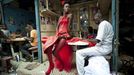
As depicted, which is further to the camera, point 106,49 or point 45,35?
point 45,35

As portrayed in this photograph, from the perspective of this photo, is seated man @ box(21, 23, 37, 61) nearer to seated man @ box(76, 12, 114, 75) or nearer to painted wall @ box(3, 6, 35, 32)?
painted wall @ box(3, 6, 35, 32)

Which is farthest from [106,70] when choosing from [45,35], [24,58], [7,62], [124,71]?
[24,58]

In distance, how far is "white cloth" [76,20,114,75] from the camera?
9.00ft

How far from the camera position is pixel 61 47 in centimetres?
352

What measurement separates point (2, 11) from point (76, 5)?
12.1ft

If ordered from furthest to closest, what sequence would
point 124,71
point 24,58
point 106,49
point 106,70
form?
point 24,58 < point 124,71 < point 106,49 < point 106,70

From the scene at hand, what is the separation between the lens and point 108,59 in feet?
9.85

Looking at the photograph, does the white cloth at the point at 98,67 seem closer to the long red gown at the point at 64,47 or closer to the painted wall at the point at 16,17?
the long red gown at the point at 64,47

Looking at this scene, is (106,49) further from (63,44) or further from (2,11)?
(2,11)

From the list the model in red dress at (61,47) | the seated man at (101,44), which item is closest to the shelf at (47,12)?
the model in red dress at (61,47)

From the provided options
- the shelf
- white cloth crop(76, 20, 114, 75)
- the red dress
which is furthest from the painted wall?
white cloth crop(76, 20, 114, 75)

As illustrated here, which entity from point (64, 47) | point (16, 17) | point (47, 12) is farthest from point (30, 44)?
point (16, 17)

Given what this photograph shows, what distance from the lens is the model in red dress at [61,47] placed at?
3.50 metres

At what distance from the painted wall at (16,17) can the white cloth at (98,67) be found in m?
5.36
